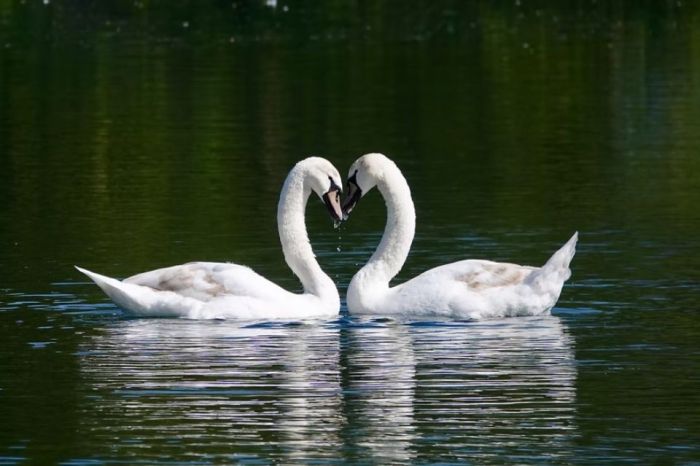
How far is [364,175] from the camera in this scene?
734 inches

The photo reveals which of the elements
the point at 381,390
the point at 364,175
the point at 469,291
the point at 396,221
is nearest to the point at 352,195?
the point at 364,175

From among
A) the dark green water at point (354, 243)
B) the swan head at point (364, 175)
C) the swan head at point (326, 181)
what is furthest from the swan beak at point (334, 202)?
the dark green water at point (354, 243)

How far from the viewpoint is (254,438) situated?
1259 centimetres

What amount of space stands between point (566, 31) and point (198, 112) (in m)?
23.7

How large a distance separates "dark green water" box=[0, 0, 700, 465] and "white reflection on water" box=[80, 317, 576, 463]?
0.03m

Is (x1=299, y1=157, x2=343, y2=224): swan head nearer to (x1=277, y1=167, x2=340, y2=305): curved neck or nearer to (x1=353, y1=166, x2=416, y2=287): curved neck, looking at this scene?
(x1=277, y1=167, x2=340, y2=305): curved neck

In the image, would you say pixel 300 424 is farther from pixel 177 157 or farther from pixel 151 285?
pixel 177 157

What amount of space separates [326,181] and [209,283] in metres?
1.62

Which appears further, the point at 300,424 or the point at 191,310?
the point at 191,310

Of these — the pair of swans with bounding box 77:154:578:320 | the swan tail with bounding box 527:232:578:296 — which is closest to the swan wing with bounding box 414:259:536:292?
the pair of swans with bounding box 77:154:578:320

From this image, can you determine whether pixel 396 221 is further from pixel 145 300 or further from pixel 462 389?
pixel 462 389

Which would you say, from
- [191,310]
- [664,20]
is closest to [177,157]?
[191,310]

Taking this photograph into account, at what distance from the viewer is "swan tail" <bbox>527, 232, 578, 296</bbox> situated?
17016 millimetres

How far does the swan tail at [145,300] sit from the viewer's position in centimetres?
1728
